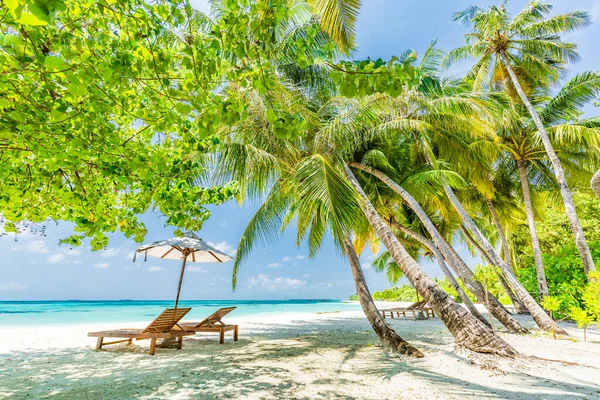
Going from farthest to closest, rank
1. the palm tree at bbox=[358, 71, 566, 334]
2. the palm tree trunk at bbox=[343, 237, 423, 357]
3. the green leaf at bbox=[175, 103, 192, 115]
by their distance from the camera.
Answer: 1. the palm tree at bbox=[358, 71, 566, 334]
2. the palm tree trunk at bbox=[343, 237, 423, 357]
3. the green leaf at bbox=[175, 103, 192, 115]

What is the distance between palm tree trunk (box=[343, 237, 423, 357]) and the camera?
5.50 m

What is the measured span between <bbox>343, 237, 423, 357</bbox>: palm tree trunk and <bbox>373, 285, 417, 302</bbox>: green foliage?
2490 cm

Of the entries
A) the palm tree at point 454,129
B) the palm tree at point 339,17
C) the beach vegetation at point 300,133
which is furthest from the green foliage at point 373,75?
the palm tree at point 454,129

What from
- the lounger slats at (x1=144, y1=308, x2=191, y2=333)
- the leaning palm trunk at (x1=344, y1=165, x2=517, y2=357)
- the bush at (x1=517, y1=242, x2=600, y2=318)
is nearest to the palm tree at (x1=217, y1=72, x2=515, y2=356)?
the leaning palm trunk at (x1=344, y1=165, x2=517, y2=357)

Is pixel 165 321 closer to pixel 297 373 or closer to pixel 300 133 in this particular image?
pixel 297 373

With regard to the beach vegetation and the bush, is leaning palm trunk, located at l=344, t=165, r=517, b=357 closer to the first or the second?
the beach vegetation

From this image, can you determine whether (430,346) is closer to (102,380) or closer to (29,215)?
→ (102,380)

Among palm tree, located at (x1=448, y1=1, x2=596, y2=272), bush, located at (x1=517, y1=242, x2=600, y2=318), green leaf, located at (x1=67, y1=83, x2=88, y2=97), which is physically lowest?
bush, located at (x1=517, y1=242, x2=600, y2=318)

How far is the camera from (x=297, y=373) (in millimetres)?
4293

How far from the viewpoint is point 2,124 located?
2092 millimetres

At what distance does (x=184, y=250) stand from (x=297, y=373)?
4.19 meters

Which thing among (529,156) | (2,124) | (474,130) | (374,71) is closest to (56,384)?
(2,124)

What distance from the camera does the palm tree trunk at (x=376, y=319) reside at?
18.1ft

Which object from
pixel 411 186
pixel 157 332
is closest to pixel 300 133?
A: pixel 157 332
